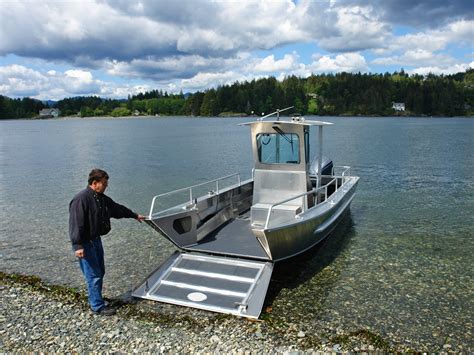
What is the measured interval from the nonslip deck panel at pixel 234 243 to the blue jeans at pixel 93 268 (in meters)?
2.25

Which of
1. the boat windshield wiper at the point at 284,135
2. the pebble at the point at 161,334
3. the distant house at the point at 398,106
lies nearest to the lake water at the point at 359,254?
the pebble at the point at 161,334

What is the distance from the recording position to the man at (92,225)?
19.5 feet

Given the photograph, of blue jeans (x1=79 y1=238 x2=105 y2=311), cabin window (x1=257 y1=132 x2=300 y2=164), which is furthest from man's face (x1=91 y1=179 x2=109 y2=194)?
cabin window (x1=257 y1=132 x2=300 y2=164)

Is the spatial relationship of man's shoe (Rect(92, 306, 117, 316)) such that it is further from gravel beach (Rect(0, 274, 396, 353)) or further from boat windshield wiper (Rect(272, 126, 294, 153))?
boat windshield wiper (Rect(272, 126, 294, 153))

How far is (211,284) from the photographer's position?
23.7ft

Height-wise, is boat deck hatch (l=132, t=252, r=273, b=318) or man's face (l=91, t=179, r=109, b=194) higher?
man's face (l=91, t=179, r=109, b=194)

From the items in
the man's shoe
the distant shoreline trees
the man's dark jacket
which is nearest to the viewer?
the man's dark jacket

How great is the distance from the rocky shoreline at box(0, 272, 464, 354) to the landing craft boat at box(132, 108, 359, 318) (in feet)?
1.04

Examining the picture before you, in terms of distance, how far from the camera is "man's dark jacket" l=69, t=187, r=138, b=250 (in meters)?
5.93

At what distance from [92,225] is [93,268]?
29.5 inches

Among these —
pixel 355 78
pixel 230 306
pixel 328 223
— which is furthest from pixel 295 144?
pixel 355 78

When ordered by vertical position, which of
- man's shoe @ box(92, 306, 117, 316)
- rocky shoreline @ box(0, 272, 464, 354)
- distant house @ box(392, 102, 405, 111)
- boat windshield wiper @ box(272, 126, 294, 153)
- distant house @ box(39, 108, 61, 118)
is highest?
distant house @ box(39, 108, 61, 118)

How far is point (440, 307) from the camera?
730 cm

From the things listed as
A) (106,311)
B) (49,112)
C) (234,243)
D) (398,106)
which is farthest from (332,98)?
(106,311)
